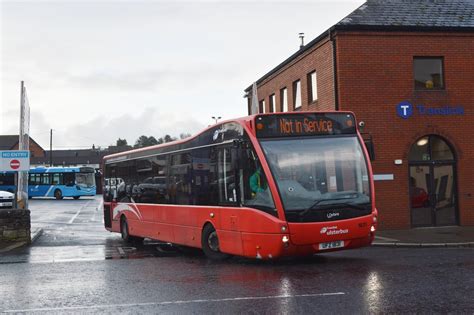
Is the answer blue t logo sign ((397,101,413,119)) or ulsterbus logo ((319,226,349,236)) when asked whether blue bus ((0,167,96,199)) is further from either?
ulsterbus logo ((319,226,349,236))

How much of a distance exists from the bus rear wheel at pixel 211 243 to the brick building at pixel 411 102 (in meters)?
8.12

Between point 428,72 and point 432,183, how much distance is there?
12.4ft

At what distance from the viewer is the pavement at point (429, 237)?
14312 mm

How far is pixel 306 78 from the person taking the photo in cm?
2183

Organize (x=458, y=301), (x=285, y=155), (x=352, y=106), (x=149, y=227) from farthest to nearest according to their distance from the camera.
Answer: (x=352, y=106) → (x=149, y=227) → (x=285, y=155) → (x=458, y=301)

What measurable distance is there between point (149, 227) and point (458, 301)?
30.5 ft

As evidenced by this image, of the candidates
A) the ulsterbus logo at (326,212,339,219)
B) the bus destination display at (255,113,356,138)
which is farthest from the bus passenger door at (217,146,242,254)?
the ulsterbus logo at (326,212,339,219)

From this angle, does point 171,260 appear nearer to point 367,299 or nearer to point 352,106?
point 367,299

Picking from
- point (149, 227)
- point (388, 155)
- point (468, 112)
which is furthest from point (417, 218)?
point (149, 227)

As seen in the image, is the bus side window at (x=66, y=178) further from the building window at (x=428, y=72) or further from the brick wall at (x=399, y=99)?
the building window at (x=428, y=72)

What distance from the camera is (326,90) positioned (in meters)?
19.6

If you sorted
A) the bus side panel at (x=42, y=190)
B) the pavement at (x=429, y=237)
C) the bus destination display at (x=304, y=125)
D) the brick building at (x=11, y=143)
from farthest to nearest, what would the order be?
the brick building at (x=11, y=143), the bus side panel at (x=42, y=190), the pavement at (x=429, y=237), the bus destination display at (x=304, y=125)

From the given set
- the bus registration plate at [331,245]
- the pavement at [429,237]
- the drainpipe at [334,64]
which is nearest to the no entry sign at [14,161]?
the drainpipe at [334,64]

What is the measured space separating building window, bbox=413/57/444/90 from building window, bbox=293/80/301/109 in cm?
543
